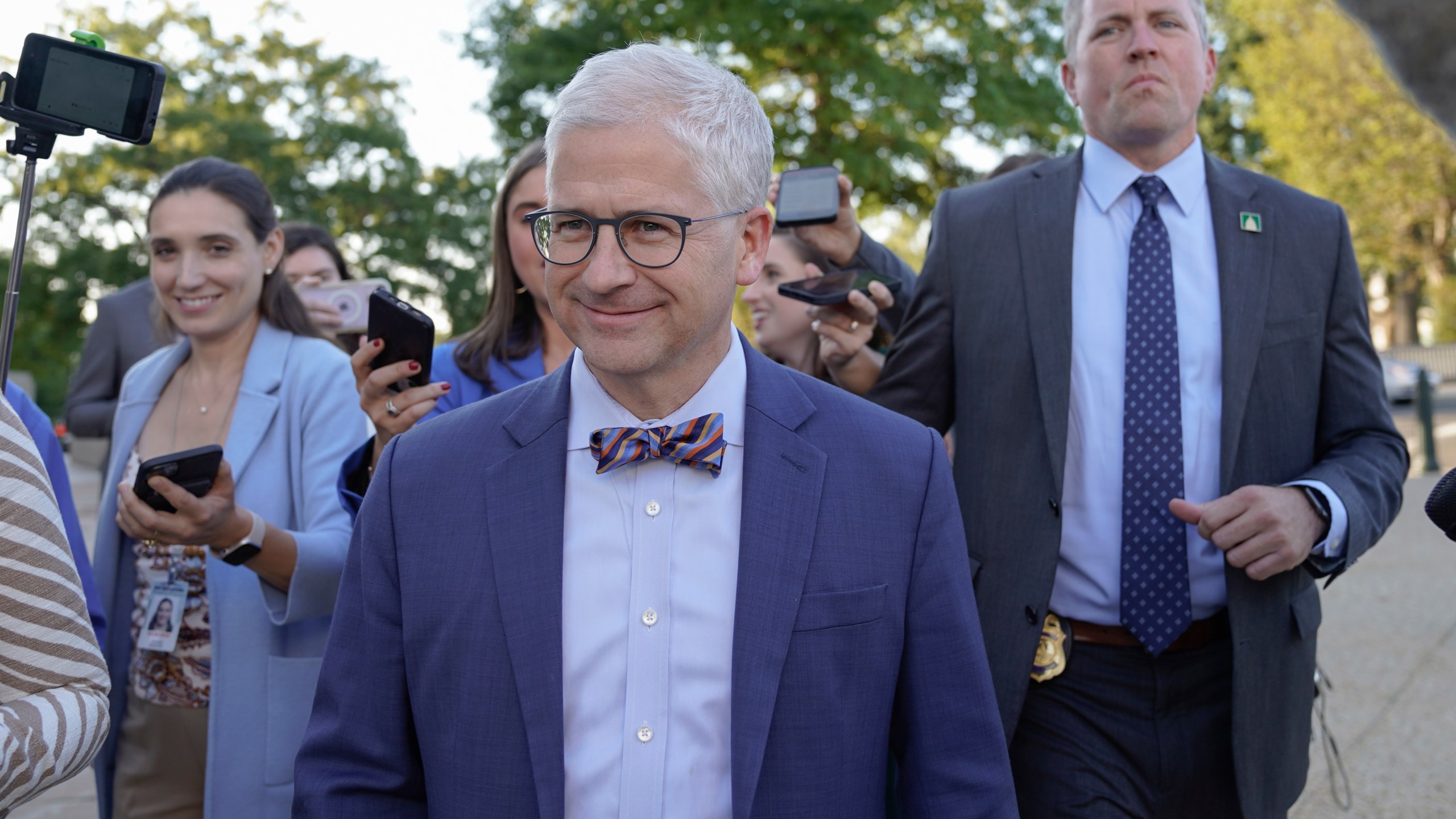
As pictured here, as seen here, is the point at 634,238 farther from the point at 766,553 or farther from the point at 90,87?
the point at 90,87

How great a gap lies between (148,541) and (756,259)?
6.00ft

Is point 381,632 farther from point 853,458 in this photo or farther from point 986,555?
point 986,555

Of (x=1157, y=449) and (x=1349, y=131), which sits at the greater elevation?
(x=1349, y=131)

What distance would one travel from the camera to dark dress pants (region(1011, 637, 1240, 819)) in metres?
2.84

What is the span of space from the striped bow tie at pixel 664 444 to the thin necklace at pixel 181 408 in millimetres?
1896

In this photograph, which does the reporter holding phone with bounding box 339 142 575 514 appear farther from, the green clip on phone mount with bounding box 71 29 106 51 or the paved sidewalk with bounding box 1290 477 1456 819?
the paved sidewalk with bounding box 1290 477 1456 819

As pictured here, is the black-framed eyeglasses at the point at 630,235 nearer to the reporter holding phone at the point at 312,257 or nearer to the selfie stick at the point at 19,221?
the selfie stick at the point at 19,221

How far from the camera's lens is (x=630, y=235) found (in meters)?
1.98

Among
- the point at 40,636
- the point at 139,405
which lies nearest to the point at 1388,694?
the point at 139,405

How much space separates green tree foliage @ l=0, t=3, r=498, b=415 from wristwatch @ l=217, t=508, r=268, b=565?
18826mm

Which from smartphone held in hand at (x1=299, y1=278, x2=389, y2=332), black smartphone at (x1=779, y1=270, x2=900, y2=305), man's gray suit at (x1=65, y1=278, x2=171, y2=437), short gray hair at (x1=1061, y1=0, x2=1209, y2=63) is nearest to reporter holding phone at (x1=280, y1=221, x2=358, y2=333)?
smartphone held in hand at (x1=299, y1=278, x2=389, y2=332)

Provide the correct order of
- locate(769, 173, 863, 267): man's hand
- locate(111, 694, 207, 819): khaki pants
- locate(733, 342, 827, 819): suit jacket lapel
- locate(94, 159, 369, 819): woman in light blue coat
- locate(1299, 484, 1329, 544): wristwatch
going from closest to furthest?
locate(733, 342, 827, 819): suit jacket lapel
locate(1299, 484, 1329, 544): wristwatch
locate(94, 159, 369, 819): woman in light blue coat
locate(111, 694, 207, 819): khaki pants
locate(769, 173, 863, 267): man's hand

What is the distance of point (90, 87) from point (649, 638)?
1.92 metres

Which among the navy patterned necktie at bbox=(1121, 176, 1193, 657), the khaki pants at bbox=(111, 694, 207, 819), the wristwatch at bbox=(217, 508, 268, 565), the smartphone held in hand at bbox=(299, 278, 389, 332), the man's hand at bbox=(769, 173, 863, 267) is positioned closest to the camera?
the navy patterned necktie at bbox=(1121, 176, 1193, 657)
